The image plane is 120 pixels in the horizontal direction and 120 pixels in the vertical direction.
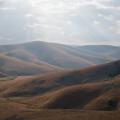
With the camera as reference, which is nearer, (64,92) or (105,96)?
(105,96)

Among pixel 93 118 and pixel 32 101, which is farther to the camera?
pixel 32 101

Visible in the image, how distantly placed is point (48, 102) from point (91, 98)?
20329 mm

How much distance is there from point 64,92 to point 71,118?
50141 mm

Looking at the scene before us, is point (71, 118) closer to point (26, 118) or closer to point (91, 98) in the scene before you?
point (26, 118)

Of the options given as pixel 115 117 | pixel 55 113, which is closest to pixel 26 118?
pixel 55 113

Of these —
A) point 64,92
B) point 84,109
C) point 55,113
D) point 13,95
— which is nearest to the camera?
point 55,113

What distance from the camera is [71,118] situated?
380 ft

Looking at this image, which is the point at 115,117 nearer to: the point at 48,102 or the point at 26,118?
the point at 26,118

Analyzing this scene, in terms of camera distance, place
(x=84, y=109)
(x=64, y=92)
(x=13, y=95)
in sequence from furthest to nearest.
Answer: (x=13, y=95)
(x=64, y=92)
(x=84, y=109)

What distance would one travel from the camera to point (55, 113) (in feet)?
416

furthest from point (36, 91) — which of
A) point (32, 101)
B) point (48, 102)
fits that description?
point (48, 102)

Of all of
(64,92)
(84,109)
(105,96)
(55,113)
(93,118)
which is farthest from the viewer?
(64,92)

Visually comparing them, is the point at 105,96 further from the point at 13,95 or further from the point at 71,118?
the point at 13,95

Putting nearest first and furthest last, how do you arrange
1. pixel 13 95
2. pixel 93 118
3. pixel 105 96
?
1. pixel 93 118
2. pixel 105 96
3. pixel 13 95
